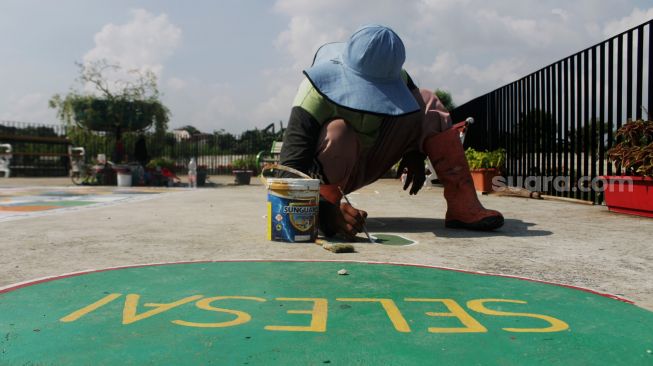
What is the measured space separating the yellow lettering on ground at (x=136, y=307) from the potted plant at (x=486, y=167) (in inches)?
368

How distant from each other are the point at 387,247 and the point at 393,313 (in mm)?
1864

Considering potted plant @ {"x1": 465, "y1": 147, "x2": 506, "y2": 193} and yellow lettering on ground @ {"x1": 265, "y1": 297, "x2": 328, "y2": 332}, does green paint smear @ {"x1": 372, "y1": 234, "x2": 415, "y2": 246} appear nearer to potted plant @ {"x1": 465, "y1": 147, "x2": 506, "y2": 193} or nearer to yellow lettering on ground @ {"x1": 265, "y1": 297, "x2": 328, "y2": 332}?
yellow lettering on ground @ {"x1": 265, "y1": 297, "x2": 328, "y2": 332}

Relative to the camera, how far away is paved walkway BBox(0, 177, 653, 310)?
3.29 meters

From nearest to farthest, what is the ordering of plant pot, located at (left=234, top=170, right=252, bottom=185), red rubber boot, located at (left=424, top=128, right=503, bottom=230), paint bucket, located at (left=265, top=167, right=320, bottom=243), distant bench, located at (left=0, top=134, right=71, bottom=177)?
paint bucket, located at (left=265, top=167, right=320, bottom=243)
red rubber boot, located at (left=424, top=128, right=503, bottom=230)
plant pot, located at (left=234, top=170, right=252, bottom=185)
distant bench, located at (left=0, top=134, right=71, bottom=177)

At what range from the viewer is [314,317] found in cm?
228

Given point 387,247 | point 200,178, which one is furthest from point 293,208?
point 200,178

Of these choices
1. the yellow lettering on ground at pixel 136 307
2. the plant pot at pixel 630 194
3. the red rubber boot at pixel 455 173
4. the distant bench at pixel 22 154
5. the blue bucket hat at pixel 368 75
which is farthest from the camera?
the distant bench at pixel 22 154

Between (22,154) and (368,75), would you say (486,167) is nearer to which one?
(368,75)

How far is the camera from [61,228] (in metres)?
5.26

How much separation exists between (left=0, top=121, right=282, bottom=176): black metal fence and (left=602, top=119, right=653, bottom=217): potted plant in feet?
58.1

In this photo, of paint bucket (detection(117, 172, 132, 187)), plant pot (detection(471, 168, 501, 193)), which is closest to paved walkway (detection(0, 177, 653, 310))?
plant pot (detection(471, 168, 501, 193))

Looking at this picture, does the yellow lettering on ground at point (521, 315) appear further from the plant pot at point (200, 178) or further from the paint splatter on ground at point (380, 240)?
the plant pot at point (200, 178)

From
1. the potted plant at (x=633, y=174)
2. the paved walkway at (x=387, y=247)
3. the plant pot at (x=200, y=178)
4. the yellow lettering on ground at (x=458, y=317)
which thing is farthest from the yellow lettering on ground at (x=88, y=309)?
the plant pot at (x=200, y=178)

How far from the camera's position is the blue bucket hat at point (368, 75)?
466cm
